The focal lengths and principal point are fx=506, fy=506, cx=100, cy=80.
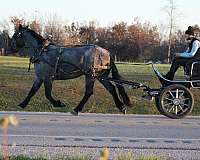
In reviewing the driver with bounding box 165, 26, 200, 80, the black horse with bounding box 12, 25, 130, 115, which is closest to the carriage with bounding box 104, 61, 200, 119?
the driver with bounding box 165, 26, 200, 80

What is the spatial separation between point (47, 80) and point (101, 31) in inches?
2257

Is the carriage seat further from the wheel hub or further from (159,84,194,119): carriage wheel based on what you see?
the wheel hub

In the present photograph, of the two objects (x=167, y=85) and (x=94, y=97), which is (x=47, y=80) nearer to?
(x=167, y=85)

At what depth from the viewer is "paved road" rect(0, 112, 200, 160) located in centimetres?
682

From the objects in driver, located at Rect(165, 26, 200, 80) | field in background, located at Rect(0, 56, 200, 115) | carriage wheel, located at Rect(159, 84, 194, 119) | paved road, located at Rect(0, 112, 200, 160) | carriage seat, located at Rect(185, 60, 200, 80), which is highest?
driver, located at Rect(165, 26, 200, 80)

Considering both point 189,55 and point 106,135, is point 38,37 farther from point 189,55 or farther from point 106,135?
point 106,135

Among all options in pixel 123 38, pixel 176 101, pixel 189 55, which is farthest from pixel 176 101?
pixel 123 38

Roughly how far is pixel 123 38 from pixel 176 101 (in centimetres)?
5520

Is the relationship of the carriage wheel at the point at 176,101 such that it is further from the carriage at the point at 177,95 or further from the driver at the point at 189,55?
the driver at the point at 189,55

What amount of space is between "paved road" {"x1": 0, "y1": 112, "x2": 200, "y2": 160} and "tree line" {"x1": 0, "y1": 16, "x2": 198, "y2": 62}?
4699 centimetres

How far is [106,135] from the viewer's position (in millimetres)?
8273

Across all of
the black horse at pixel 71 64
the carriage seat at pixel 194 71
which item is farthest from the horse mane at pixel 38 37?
the carriage seat at pixel 194 71

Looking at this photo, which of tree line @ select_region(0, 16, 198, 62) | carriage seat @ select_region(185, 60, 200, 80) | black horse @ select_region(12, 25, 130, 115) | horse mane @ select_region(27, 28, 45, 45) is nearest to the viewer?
carriage seat @ select_region(185, 60, 200, 80)

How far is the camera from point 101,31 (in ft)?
223
